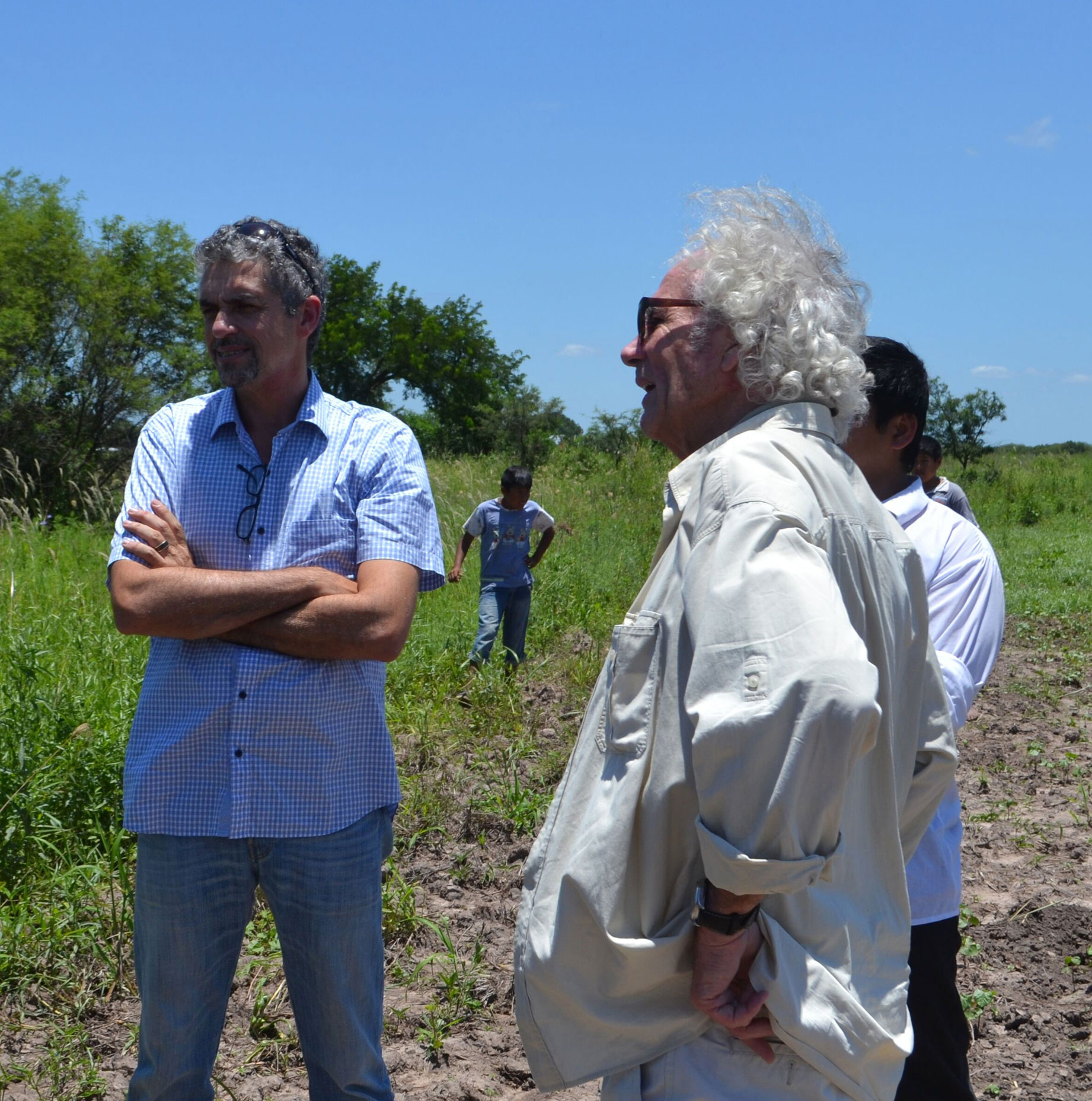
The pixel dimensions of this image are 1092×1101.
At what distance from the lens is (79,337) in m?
19.7

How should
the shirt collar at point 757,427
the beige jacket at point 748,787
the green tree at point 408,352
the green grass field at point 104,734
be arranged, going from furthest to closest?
the green tree at point 408,352 < the green grass field at point 104,734 < the shirt collar at point 757,427 < the beige jacket at point 748,787

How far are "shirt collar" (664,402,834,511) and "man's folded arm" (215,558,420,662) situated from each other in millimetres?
784

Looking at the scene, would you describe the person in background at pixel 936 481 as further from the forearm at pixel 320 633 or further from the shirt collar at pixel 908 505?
the forearm at pixel 320 633

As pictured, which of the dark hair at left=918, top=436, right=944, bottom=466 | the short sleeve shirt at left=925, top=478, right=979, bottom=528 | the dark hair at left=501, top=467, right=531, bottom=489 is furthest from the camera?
the dark hair at left=501, top=467, right=531, bottom=489

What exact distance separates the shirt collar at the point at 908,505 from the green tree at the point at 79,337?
1662cm

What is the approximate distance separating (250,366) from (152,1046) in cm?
148

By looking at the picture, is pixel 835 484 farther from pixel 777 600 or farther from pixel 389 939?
pixel 389 939

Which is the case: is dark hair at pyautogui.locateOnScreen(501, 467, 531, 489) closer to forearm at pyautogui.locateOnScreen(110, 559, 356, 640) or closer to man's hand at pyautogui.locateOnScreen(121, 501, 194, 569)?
man's hand at pyautogui.locateOnScreen(121, 501, 194, 569)

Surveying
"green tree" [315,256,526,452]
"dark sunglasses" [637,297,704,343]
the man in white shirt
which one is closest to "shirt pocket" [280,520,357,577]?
"dark sunglasses" [637,297,704,343]

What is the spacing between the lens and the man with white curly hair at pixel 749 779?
1479 millimetres

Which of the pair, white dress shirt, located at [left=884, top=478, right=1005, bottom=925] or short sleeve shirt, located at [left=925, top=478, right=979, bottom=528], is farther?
short sleeve shirt, located at [left=925, top=478, right=979, bottom=528]

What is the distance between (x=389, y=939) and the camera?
4.07m

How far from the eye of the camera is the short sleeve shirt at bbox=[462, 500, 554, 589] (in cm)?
852

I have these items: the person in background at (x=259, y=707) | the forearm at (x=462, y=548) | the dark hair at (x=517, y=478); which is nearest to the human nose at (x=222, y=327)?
the person in background at (x=259, y=707)
